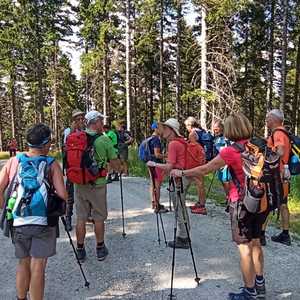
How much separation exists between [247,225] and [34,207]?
7.04 feet

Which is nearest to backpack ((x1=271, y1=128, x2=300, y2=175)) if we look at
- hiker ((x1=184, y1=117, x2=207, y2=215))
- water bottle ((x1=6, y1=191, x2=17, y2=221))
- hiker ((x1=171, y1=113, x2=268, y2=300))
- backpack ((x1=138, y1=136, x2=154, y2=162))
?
hiker ((x1=171, y1=113, x2=268, y2=300))

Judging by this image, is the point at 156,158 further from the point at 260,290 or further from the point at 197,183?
the point at 260,290

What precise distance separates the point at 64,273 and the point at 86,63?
21606mm

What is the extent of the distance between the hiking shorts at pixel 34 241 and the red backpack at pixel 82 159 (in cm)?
156

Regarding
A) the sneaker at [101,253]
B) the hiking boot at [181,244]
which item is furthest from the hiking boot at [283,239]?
the sneaker at [101,253]

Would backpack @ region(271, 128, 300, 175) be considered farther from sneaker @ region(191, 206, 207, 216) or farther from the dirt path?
sneaker @ region(191, 206, 207, 216)

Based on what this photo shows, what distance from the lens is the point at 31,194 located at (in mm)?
3756

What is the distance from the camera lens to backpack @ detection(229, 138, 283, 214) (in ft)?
13.0

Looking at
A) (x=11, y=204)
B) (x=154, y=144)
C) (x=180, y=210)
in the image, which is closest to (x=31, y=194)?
(x=11, y=204)

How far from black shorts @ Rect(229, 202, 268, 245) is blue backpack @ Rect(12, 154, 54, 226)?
195 cm

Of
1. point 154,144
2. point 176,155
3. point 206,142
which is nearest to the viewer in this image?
point 176,155

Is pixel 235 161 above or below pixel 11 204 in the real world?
above

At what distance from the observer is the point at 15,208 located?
3762 mm

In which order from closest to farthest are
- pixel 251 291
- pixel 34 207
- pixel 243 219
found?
pixel 34 207 < pixel 243 219 < pixel 251 291
